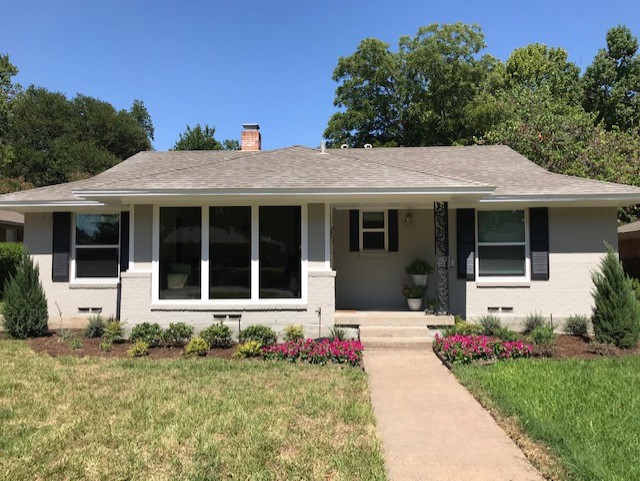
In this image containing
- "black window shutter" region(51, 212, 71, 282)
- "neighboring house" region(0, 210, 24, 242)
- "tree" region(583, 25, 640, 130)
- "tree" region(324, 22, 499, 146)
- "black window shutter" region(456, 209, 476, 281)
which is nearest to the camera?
"black window shutter" region(456, 209, 476, 281)

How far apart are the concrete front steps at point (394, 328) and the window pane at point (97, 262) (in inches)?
219

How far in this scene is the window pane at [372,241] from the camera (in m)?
10.8

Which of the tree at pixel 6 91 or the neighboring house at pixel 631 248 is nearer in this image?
the neighboring house at pixel 631 248

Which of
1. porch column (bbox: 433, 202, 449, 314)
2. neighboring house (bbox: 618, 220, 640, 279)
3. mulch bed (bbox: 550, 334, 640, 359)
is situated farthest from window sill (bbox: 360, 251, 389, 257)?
neighboring house (bbox: 618, 220, 640, 279)

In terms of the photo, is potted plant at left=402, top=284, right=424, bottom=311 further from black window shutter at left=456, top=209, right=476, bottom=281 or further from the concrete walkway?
the concrete walkway

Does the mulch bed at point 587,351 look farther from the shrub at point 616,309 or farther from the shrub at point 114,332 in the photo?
the shrub at point 114,332

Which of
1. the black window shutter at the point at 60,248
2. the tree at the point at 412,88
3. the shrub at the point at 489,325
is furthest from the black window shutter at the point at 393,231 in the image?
the tree at the point at 412,88

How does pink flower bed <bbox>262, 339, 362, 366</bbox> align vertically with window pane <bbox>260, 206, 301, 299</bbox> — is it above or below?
below

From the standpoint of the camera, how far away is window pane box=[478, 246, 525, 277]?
9.90 m

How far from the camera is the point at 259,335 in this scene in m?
8.13

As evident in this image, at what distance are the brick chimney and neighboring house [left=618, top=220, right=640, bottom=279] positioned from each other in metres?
13.4

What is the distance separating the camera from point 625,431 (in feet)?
14.2

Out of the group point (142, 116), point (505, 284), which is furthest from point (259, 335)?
point (142, 116)

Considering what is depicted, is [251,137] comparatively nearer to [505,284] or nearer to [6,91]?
[505,284]
